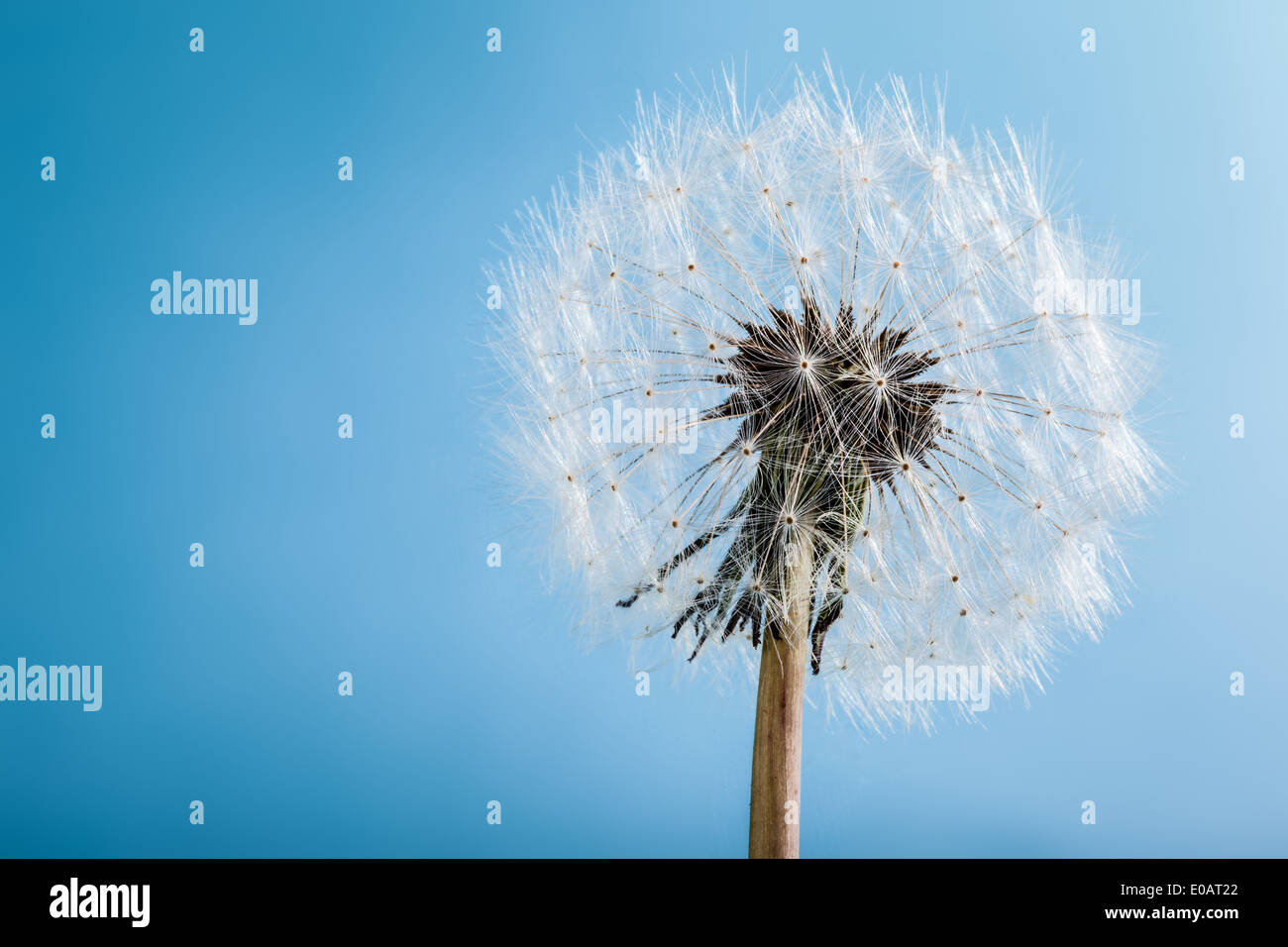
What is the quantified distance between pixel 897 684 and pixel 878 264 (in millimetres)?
1557

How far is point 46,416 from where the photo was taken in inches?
267

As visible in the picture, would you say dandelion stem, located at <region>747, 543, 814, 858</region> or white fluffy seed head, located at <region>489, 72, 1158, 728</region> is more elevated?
white fluffy seed head, located at <region>489, 72, 1158, 728</region>

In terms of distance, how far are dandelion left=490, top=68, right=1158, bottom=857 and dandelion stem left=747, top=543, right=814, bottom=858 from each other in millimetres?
10

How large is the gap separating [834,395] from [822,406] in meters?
0.07

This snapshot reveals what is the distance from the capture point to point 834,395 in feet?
12.9

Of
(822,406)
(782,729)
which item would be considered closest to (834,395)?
(822,406)

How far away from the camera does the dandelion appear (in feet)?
13.2

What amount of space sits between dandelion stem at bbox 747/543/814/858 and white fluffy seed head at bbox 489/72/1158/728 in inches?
4.2

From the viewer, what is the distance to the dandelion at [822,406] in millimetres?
4012

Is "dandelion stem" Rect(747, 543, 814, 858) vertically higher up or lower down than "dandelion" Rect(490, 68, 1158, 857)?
lower down

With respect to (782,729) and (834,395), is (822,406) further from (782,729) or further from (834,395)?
(782,729)

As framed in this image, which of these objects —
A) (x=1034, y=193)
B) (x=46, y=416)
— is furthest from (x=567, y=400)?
(x=46, y=416)
